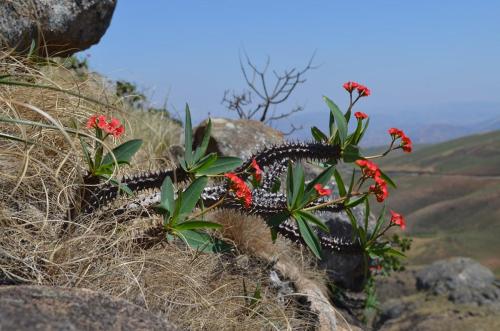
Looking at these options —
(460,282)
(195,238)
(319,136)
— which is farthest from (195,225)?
(460,282)

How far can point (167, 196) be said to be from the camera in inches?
105

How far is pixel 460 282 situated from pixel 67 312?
8173 mm

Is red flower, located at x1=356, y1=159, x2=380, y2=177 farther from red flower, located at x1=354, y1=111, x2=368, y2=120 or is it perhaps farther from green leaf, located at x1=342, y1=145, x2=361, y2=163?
red flower, located at x1=354, y1=111, x2=368, y2=120

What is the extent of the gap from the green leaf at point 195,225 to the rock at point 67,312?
73 centimetres

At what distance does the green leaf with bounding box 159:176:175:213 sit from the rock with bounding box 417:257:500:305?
→ 676cm

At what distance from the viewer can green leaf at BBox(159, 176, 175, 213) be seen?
8.71ft

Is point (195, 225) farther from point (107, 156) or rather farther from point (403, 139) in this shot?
point (403, 139)

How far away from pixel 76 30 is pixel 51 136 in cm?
137

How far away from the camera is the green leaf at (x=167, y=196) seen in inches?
104

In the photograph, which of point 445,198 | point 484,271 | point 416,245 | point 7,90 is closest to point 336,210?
point 7,90

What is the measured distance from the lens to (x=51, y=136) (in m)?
3.18

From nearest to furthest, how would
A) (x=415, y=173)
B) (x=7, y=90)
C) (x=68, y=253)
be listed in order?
(x=68, y=253) < (x=7, y=90) < (x=415, y=173)

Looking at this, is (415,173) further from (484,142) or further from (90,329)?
(90,329)

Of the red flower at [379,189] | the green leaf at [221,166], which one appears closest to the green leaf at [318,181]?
the red flower at [379,189]
